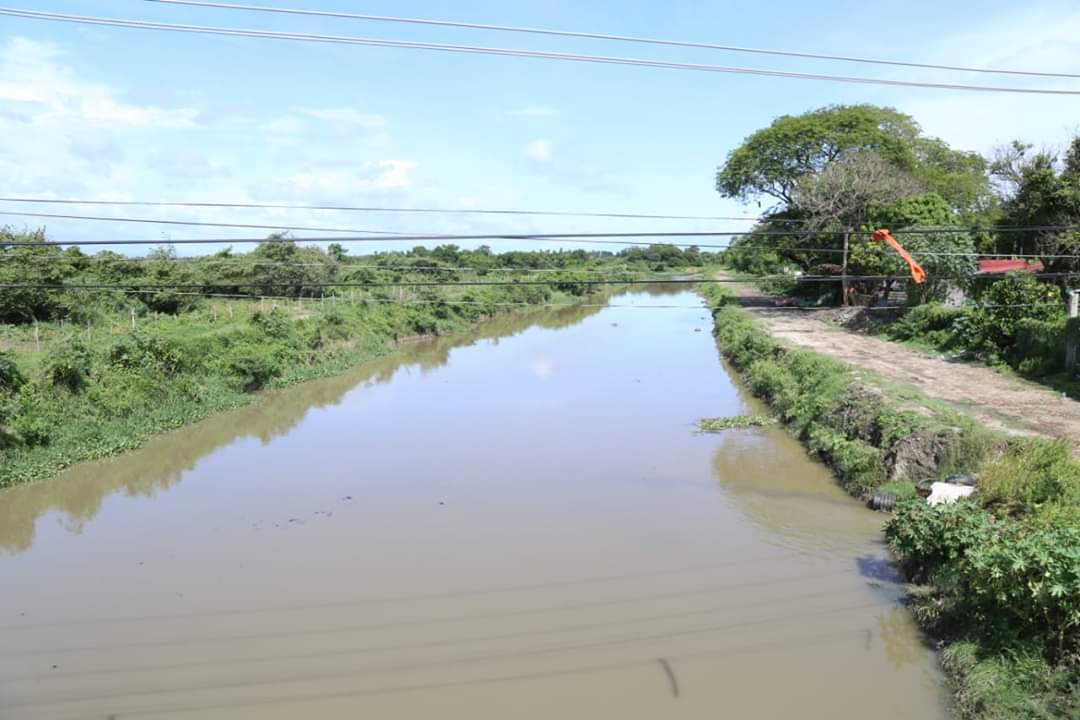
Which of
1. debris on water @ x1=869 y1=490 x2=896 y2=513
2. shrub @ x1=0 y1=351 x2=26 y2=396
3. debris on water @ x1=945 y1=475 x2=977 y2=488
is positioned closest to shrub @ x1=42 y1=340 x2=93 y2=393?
shrub @ x1=0 y1=351 x2=26 y2=396

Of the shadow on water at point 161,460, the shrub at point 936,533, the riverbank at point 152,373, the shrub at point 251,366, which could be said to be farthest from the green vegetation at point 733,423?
the shrub at point 251,366

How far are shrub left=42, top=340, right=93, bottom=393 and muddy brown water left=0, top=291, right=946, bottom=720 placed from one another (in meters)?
2.23

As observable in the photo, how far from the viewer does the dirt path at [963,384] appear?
442 inches

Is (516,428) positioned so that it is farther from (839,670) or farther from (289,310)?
(289,310)

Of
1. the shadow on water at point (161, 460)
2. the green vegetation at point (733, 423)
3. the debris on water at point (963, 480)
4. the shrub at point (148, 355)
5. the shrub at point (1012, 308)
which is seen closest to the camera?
the debris on water at point (963, 480)

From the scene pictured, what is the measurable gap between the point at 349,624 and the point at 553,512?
12.8 ft

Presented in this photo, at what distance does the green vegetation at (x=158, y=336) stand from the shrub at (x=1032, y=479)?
18.1 ft

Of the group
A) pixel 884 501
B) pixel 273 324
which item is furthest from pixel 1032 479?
pixel 273 324

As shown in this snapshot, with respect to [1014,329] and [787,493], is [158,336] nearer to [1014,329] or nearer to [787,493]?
[787,493]

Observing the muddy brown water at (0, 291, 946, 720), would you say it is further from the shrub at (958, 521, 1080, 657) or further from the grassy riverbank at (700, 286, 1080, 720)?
the shrub at (958, 521, 1080, 657)

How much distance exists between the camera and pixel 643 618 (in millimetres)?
7930

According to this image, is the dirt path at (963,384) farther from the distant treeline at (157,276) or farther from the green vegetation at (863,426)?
the distant treeline at (157,276)

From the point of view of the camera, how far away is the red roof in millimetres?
21489

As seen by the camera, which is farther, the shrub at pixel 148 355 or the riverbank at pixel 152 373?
the shrub at pixel 148 355
